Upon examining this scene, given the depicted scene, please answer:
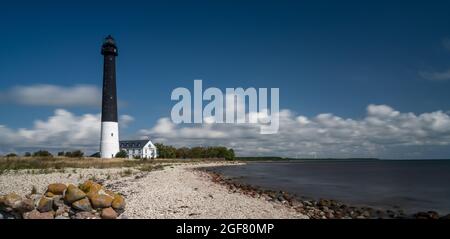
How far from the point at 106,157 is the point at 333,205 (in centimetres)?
3905

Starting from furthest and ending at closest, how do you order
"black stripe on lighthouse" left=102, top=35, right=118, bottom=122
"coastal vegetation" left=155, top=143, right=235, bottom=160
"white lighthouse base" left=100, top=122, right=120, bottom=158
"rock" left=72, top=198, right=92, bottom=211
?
"coastal vegetation" left=155, top=143, right=235, bottom=160 → "white lighthouse base" left=100, top=122, right=120, bottom=158 → "black stripe on lighthouse" left=102, top=35, right=118, bottom=122 → "rock" left=72, top=198, right=92, bottom=211

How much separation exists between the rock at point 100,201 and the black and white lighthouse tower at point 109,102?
39.1m

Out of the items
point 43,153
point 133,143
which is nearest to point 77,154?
point 43,153

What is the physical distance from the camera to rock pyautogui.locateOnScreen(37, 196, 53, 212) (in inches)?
435

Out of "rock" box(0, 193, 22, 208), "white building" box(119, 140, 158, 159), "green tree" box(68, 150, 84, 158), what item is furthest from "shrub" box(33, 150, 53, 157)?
"rock" box(0, 193, 22, 208)

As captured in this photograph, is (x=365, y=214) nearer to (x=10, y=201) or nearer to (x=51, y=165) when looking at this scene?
(x=10, y=201)

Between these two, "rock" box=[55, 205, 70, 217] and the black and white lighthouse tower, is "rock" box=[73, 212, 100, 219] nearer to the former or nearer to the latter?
"rock" box=[55, 205, 70, 217]

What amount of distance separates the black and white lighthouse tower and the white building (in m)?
36.3

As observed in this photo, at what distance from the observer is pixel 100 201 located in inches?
446

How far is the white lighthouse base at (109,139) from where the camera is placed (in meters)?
48.8

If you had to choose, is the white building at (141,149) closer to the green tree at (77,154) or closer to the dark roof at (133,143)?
the dark roof at (133,143)
